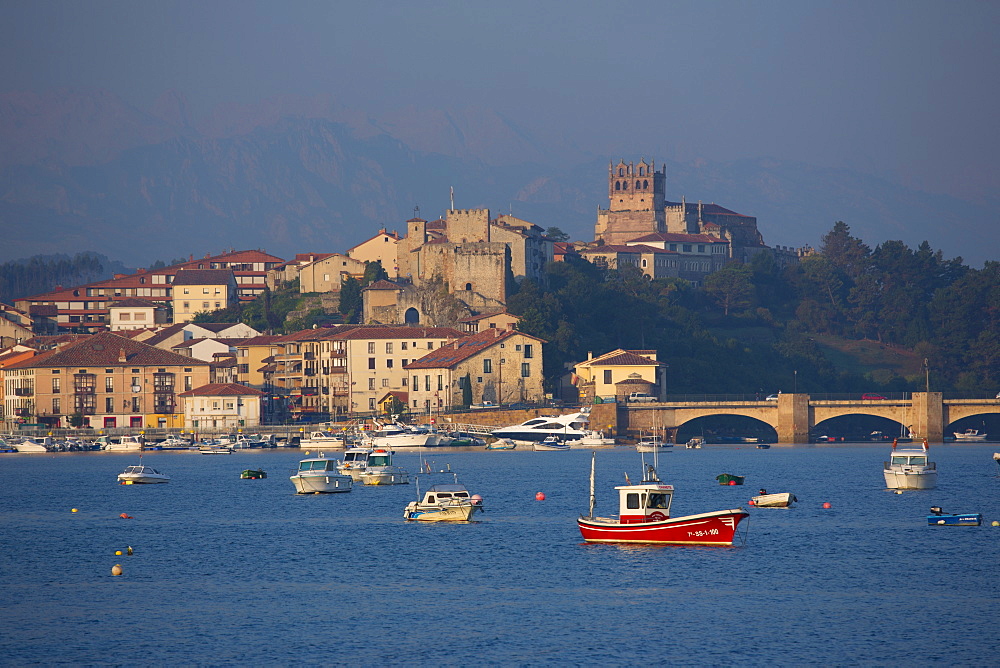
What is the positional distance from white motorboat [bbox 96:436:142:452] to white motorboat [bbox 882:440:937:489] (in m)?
66.6

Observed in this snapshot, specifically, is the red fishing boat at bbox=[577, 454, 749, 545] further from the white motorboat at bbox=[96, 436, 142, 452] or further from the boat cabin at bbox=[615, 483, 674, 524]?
the white motorboat at bbox=[96, 436, 142, 452]

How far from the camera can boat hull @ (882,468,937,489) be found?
73500mm

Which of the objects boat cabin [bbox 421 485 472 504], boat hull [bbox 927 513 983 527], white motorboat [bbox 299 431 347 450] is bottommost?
boat hull [bbox 927 513 983 527]

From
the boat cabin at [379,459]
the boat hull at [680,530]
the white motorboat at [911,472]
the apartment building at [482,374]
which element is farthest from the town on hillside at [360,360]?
the boat hull at [680,530]

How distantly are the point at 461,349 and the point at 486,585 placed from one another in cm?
8087

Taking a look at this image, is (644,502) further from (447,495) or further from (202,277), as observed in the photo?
(202,277)

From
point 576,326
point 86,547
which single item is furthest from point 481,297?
point 86,547

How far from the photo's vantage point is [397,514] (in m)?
64.4

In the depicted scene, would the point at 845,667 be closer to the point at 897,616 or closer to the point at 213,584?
the point at 897,616

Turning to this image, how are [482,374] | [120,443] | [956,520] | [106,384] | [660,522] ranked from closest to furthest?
[660,522] < [956,520] < [482,374] < [120,443] < [106,384]

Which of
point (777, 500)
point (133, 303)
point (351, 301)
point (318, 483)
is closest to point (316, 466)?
point (318, 483)

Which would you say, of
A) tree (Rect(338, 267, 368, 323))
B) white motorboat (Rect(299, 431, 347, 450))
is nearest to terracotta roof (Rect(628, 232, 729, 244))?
tree (Rect(338, 267, 368, 323))

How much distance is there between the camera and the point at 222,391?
127 metres

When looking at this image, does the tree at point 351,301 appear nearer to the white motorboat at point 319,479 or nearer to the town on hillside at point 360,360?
the town on hillside at point 360,360
